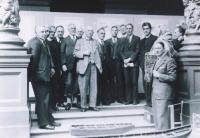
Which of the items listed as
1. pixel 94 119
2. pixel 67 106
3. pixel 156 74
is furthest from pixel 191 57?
pixel 67 106

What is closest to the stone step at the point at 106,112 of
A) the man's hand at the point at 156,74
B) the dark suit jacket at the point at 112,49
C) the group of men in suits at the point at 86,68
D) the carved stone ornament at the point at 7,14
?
the group of men in suits at the point at 86,68

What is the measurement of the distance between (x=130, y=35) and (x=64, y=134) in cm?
343

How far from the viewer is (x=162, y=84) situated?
8297mm

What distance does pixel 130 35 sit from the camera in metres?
10.6

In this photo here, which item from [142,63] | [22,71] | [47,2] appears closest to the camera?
[22,71]

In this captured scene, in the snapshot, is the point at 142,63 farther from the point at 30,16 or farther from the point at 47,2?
the point at 47,2

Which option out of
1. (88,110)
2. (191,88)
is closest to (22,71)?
(88,110)

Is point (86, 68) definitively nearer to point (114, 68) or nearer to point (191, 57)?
point (114, 68)

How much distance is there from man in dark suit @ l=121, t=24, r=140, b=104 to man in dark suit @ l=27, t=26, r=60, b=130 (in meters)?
2.57

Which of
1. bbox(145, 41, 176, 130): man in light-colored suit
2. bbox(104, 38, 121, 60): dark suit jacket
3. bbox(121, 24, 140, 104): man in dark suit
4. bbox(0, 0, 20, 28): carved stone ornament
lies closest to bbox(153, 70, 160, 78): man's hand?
bbox(145, 41, 176, 130): man in light-colored suit

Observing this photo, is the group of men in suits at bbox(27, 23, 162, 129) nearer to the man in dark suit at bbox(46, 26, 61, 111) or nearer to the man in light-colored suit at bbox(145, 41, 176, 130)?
the man in dark suit at bbox(46, 26, 61, 111)

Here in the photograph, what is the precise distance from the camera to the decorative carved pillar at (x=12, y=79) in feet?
26.5

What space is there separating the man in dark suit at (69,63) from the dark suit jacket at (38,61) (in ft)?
4.70

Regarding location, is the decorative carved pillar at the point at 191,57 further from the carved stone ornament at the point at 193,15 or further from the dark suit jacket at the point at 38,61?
the dark suit jacket at the point at 38,61
